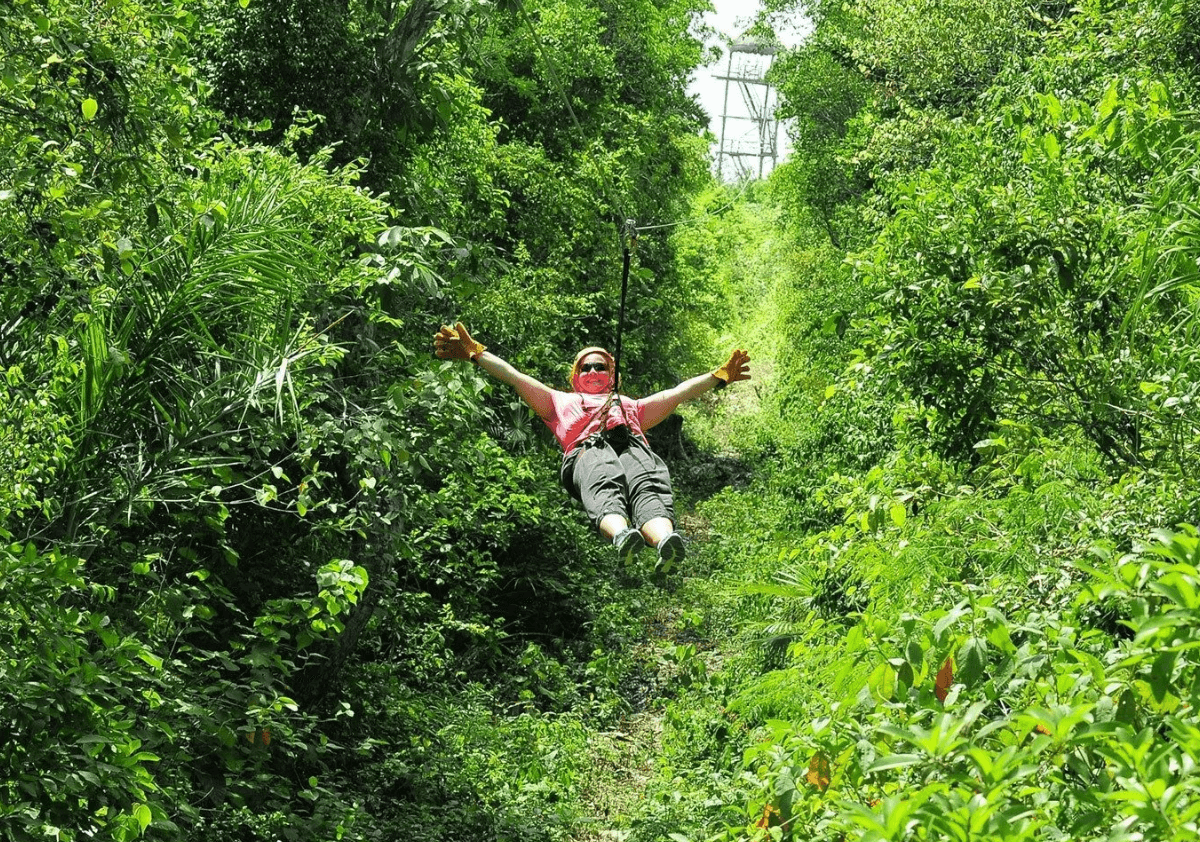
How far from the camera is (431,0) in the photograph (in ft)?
26.6

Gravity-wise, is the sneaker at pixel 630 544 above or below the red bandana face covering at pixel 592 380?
below

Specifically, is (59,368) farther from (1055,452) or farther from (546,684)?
(546,684)

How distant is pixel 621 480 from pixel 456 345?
135 centimetres

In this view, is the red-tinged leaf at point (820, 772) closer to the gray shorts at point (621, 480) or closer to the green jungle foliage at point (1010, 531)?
Result: the green jungle foliage at point (1010, 531)

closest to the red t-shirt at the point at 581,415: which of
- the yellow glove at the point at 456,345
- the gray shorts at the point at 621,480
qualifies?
the gray shorts at the point at 621,480

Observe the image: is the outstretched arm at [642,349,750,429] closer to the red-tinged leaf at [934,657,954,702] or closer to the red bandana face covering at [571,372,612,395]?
the red bandana face covering at [571,372,612,395]

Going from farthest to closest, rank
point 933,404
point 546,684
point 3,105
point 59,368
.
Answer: point 546,684 → point 933,404 → point 59,368 → point 3,105

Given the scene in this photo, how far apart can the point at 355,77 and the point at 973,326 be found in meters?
5.17

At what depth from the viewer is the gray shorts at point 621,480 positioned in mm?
6574

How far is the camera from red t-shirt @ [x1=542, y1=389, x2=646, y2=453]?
7090 millimetres

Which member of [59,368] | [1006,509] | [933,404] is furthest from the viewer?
[933,404]

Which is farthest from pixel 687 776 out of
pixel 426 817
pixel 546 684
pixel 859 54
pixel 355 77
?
pixel 859 54

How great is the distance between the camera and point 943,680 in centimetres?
302

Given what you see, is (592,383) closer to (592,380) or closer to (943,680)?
(592,380)
